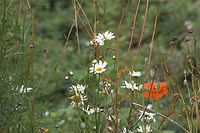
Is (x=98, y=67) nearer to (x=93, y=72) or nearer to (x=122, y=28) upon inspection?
(x=93, y=72)

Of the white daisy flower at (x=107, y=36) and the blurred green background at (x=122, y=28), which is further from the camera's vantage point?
the blurred green background at (x=122, y=28)

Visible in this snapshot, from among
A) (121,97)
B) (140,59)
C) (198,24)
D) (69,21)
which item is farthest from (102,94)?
(69,21)

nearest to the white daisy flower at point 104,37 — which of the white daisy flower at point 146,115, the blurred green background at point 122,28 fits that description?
the white daisy flower at point 146,115

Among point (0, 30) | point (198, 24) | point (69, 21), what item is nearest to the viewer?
point (0, 30)

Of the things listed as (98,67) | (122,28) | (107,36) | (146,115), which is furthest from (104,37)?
(122,28)

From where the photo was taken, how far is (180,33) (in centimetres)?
666

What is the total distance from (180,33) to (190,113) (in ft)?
12.0

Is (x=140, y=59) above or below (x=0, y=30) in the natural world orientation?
below

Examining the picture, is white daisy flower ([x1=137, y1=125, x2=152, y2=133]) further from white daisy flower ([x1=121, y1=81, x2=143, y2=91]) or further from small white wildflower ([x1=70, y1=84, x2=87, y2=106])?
small white wildflower ([x1=70, y1=84, x2=87, y2=106])

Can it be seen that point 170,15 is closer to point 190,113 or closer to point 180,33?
point 180,33

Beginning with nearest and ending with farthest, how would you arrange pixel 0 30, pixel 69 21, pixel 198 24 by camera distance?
1. pixel 0 30
2. pixel 198 24
3. pixel 69 21

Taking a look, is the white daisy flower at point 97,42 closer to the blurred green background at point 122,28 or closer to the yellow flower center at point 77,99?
the yellow flower center at point 77,99

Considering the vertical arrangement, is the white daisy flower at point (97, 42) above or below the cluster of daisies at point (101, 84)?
above

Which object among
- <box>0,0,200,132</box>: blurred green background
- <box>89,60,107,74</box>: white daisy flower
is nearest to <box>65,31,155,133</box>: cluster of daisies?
<box>89,60,107,74</box>: white daisy flower
